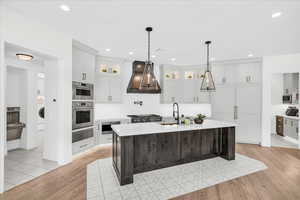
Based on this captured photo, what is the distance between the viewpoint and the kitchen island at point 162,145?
2.59m

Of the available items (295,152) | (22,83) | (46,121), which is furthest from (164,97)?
(22,83)

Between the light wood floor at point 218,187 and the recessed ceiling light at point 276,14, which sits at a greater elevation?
the recessed ceiling light at point 276,14

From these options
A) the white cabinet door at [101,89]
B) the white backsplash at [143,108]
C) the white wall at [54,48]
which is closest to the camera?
the white wall at [54,48]

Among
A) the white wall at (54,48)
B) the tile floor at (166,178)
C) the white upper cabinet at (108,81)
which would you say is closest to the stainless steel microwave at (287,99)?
the tile floor at (166,178)

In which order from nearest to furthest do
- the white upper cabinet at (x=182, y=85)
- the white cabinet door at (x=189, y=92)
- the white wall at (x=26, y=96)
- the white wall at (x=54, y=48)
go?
the white wall at (x=54, y=48)
the white wall at (x=26, y=96)
the white upper cabinet at (x=182, y=85)
the white cabinet door at (x=189, y=92)

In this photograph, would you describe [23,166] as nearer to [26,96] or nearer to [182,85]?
[26,96]

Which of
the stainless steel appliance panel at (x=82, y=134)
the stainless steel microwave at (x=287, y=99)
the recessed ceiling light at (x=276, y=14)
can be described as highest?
the recessed ceiling light at (x=276, y=14)

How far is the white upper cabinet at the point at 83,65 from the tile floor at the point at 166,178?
2.19m

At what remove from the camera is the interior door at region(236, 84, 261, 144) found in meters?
4.96

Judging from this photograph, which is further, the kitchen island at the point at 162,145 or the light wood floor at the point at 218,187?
the kitchen island at the point at 162,145

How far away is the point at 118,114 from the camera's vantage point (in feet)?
17.3

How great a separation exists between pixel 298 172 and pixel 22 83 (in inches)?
290

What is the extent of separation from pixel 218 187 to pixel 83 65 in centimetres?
410

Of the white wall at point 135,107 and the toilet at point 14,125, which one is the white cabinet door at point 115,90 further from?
the toilet at point 14,125
